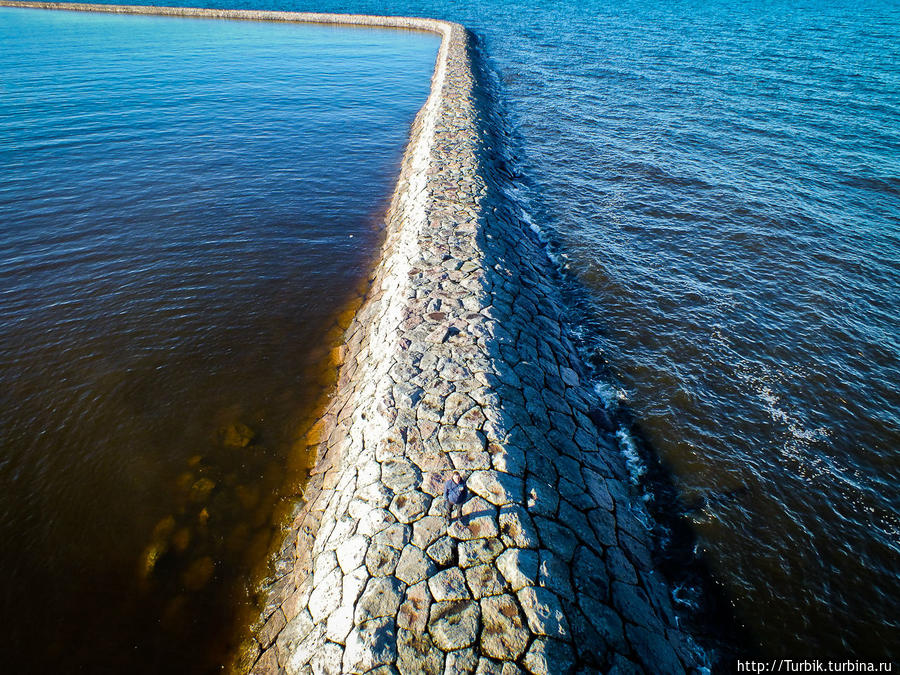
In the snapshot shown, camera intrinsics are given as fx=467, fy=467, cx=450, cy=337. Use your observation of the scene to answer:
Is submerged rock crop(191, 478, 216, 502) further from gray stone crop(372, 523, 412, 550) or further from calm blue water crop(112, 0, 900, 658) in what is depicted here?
calm blue water crop(112, 0, 900, 658)

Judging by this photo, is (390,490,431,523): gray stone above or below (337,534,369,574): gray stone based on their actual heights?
above

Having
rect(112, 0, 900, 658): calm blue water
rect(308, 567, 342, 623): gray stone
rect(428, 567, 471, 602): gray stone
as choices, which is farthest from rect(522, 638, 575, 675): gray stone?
rect(112, 0, 900, 658): calm blue water

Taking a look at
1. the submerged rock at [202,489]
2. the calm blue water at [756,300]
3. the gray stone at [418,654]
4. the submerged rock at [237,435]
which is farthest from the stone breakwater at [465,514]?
the submerged rock at [202,489]

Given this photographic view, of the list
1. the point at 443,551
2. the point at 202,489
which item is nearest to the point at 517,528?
the point at 443,551

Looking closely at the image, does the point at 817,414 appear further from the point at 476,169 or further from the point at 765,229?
the point at 476,169

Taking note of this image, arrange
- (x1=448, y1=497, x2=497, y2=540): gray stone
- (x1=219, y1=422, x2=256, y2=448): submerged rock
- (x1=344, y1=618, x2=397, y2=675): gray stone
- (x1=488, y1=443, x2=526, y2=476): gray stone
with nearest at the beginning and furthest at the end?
(x1=344, y1=618, x2=397, y2=675): gray stone < (x1=448, y1=497, x2=497, y2=540): gray stone < (x1=488, y1=443, x2=526, y2=476): gray stone < (x1=219, y1=422, x2=256, y2=448): submerged rock

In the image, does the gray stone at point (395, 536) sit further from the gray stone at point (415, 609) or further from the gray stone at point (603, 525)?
the gray stone at point (603, 525)
